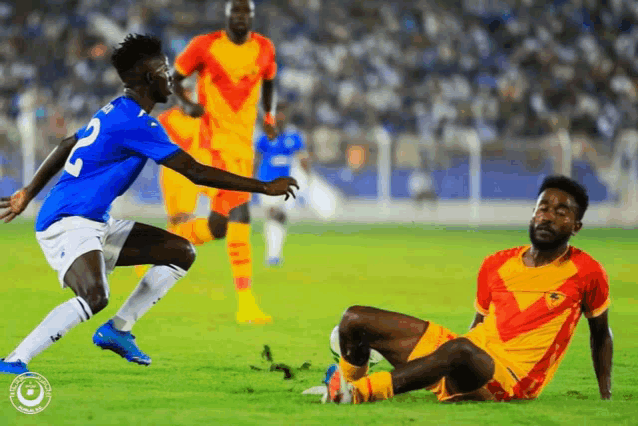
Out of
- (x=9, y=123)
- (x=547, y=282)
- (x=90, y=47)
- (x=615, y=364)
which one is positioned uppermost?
(x=90, y=47)

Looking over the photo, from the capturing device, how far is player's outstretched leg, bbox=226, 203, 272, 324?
8.64 m

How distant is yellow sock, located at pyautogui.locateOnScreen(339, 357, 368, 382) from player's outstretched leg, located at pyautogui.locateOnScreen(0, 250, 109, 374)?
1.33 m

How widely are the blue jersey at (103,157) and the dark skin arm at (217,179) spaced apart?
59 millimetres

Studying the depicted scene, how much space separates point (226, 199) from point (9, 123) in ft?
53.0

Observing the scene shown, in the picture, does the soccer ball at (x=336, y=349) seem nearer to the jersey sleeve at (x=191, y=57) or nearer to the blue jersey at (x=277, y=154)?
the jersey sleeve at (x=191, y=57)

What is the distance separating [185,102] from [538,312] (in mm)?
4655

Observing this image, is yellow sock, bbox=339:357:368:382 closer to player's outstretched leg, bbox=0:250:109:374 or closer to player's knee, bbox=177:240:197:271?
player's outstretched leg, bbox=0:250:109:374

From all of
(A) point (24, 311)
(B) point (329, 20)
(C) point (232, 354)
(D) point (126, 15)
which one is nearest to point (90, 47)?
(D) point (126, 15)

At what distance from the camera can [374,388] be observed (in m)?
4.86

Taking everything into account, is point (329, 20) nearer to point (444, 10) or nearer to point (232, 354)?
point (444, 10)

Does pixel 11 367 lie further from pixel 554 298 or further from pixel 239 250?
pixel 239 250

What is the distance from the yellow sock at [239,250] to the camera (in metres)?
8.80

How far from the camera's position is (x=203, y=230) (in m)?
8.95

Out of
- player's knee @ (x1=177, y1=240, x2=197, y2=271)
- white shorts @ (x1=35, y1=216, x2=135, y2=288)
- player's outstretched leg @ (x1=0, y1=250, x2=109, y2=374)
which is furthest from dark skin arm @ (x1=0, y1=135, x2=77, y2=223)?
player's knee @ (x1=177, y1=240, x2=197, y2=271)
